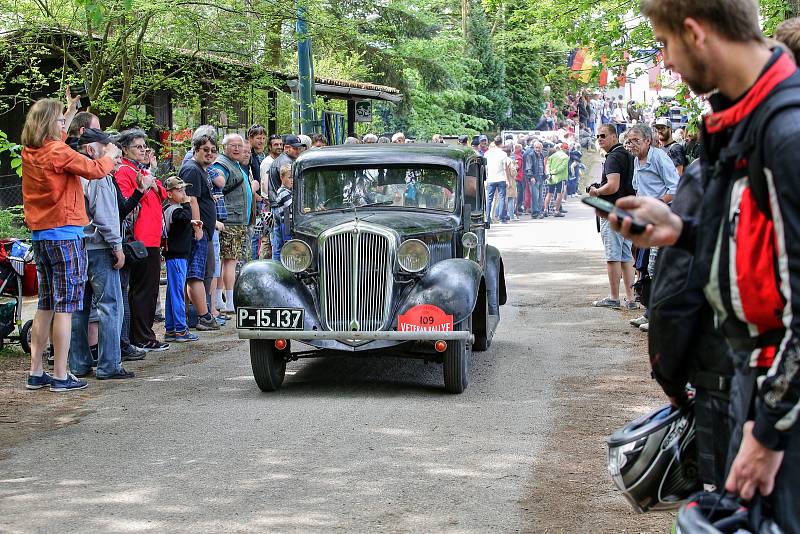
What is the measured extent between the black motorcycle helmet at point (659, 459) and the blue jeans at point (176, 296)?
878cm

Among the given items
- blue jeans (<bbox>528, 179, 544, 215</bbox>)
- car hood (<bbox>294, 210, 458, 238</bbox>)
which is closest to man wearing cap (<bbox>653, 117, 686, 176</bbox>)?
car hood (<bbox>294, 210, 458, 238</bbox>)

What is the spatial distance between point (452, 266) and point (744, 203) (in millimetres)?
6213

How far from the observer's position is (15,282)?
1070 cm

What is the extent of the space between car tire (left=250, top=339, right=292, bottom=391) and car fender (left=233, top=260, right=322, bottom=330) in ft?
1.05

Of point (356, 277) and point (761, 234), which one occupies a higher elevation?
point (761, 234)

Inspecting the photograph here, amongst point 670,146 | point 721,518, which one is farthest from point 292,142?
point 721,518

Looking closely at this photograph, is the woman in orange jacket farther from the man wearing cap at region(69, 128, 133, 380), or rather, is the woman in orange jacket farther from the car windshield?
the car windshield

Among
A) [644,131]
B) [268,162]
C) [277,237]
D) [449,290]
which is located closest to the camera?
[449,290]

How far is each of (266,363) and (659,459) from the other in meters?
5.87

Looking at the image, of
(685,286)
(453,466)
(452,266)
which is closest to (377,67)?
(452,266)

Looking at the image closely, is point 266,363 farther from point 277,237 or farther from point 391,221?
point 277,237

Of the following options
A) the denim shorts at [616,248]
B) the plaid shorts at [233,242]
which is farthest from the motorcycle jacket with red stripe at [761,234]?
the plaid shorts at [233,242]

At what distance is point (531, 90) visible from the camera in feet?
173

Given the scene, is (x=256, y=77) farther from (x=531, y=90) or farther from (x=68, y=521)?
(x=531, y=90)
